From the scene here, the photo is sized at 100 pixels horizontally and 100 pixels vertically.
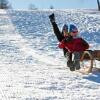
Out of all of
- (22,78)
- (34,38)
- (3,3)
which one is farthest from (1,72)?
(3,3)

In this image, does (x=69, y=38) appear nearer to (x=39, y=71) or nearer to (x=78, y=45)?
(x=78, y=45)

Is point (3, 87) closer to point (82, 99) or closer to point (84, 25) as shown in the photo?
point (82, 99)

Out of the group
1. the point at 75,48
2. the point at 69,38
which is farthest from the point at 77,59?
the point at 69,38

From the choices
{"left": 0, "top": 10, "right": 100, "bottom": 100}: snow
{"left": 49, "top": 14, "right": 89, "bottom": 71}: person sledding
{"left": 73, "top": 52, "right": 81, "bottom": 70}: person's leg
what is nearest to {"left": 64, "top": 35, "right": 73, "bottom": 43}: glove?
{"left": 49, "top": 14, "right": 89, "bottom": 71}: person sledding

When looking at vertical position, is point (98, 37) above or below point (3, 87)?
below

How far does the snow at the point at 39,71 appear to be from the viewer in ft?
24.8

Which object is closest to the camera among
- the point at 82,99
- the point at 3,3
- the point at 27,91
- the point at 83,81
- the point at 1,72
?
the point at 82,99

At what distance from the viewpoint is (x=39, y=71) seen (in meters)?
10.1

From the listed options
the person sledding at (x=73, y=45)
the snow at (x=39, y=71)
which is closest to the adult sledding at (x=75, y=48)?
the person sledding at (x=73, y=45)

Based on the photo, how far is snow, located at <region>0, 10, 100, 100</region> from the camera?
756cm

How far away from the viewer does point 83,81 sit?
8.73m

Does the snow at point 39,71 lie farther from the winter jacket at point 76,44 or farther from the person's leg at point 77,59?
the winter jacket at point 76,44

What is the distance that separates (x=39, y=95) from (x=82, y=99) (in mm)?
746

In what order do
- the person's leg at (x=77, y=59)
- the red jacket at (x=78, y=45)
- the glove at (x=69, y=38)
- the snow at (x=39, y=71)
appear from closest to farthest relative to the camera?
the snow at (x=39, y=71) → the person's leg at (x=77, y=59) → the red jacket at (x=78, y=45) → the glove at (x=69, y=38)
